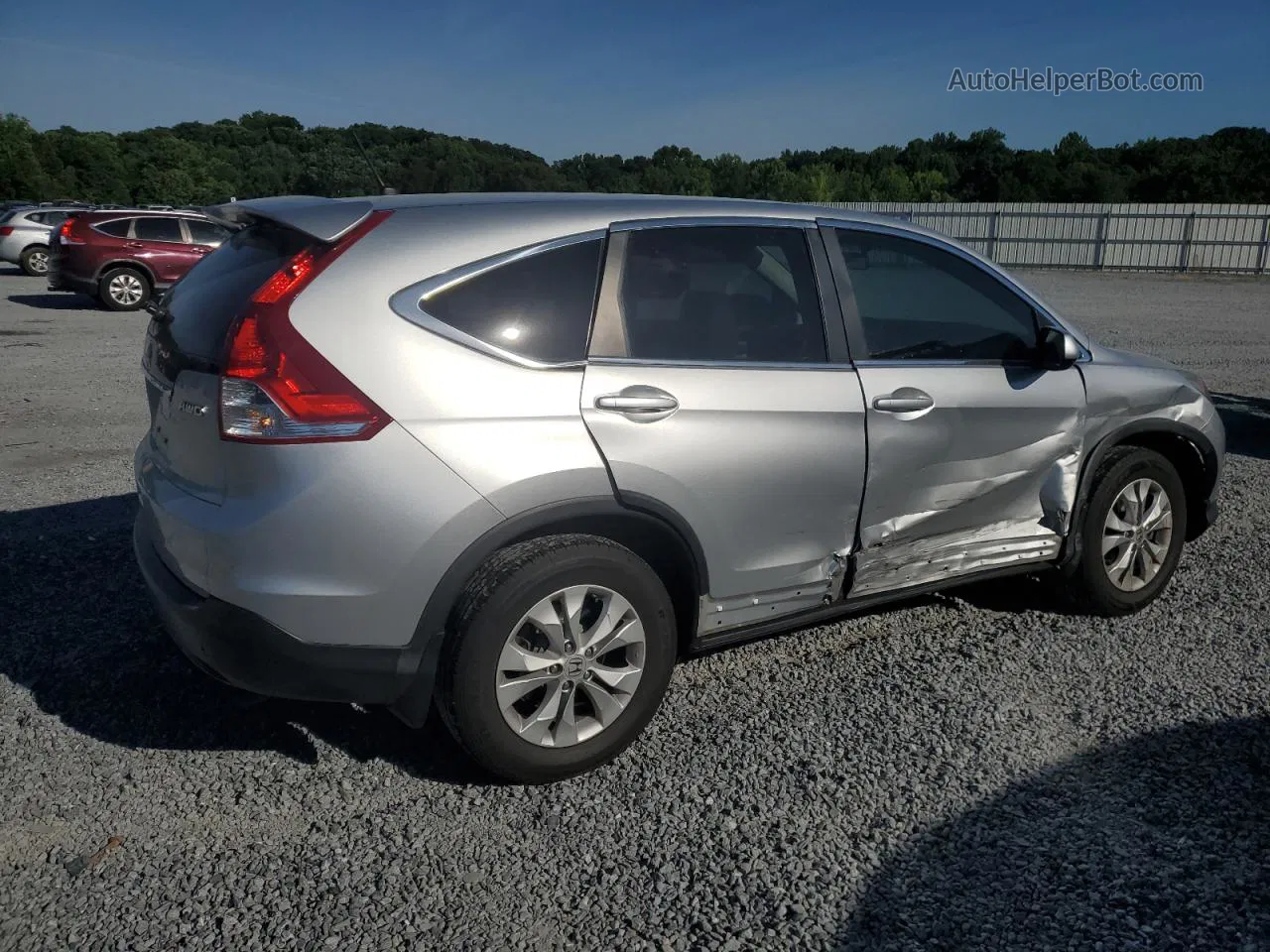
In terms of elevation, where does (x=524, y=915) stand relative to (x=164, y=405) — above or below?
below

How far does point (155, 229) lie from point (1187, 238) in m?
28.4

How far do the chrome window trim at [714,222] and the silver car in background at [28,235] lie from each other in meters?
24.5

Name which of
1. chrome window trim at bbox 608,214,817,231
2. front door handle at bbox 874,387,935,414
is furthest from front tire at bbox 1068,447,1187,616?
chrome window trim at bbox 608,214,817,231

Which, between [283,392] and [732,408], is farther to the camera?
[732,408]

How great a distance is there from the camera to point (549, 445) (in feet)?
9.66

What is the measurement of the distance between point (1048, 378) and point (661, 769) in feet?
7.26

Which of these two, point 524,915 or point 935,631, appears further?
point 935,631

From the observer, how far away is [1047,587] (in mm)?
4551

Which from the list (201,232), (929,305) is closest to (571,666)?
(929,305)

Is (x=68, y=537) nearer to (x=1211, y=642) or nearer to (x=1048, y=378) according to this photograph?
(x=1048, y=378)

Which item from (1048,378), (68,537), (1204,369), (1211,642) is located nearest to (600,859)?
(1048,378)

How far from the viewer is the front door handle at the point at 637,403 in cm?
305

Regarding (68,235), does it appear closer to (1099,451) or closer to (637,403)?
(637,403)

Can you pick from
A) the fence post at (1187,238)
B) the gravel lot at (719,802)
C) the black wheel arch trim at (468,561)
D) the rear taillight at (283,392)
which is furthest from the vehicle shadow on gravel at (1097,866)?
the fence post at (1187,238)
